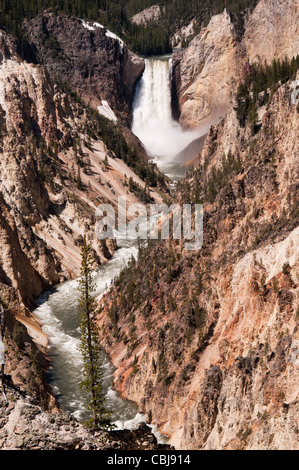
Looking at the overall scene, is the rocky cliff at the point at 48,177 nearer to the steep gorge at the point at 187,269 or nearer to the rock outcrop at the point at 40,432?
the steep gorge at the point at 187,269

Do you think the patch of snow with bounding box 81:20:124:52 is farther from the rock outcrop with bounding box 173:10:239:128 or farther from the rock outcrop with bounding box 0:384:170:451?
the rock outcrop with bounding box 0:384:170:451

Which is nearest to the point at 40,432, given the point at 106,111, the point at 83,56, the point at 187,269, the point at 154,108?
the point at 187,269

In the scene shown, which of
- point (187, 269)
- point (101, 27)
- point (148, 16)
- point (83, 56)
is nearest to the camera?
point (187, 269)

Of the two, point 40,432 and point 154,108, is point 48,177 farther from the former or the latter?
point 154,108

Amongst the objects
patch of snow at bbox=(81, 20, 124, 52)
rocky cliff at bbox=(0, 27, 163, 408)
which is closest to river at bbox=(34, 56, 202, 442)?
rocky cliff at bbox=(0, 27, 163, 408)

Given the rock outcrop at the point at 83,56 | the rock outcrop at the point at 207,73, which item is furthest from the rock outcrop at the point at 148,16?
the rock outcrop at the point at 83,56

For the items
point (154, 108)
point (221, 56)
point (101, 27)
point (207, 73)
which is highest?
point (101, 27)
